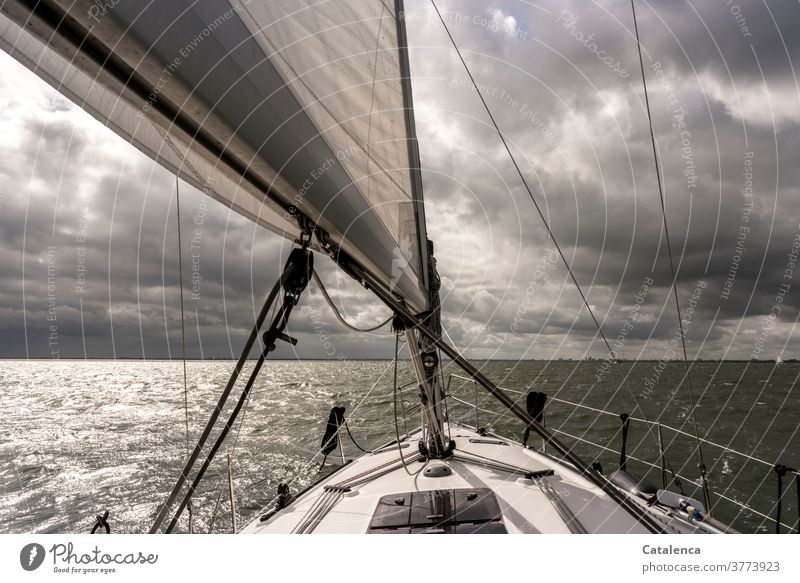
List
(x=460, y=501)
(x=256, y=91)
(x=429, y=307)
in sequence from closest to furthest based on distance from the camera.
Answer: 1. (x=256, y=91)
2. (x=460, y=501)
3. (x=429, y=307)

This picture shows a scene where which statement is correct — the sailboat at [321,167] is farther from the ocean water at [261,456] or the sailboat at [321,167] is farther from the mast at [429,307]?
the ocean water at [261,456]

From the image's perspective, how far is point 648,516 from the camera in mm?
2861

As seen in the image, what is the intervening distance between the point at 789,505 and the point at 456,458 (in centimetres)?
809

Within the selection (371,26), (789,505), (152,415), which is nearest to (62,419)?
(152,415)

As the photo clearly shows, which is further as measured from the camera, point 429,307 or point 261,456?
point 261,456

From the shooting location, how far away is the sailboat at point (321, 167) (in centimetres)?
108

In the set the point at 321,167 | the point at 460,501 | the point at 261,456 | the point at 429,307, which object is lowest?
the point at 261,456

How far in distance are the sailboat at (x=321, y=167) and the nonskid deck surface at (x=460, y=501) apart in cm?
2

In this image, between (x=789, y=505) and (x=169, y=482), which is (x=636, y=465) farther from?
(x=169, y=482)

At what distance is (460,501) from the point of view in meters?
3.28

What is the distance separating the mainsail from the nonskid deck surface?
67.7 inches

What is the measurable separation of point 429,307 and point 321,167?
2569 millimetres

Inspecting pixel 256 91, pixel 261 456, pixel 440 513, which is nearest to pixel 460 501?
pixel 440 513

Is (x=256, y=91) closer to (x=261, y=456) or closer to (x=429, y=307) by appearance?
(x=429, y=307)
